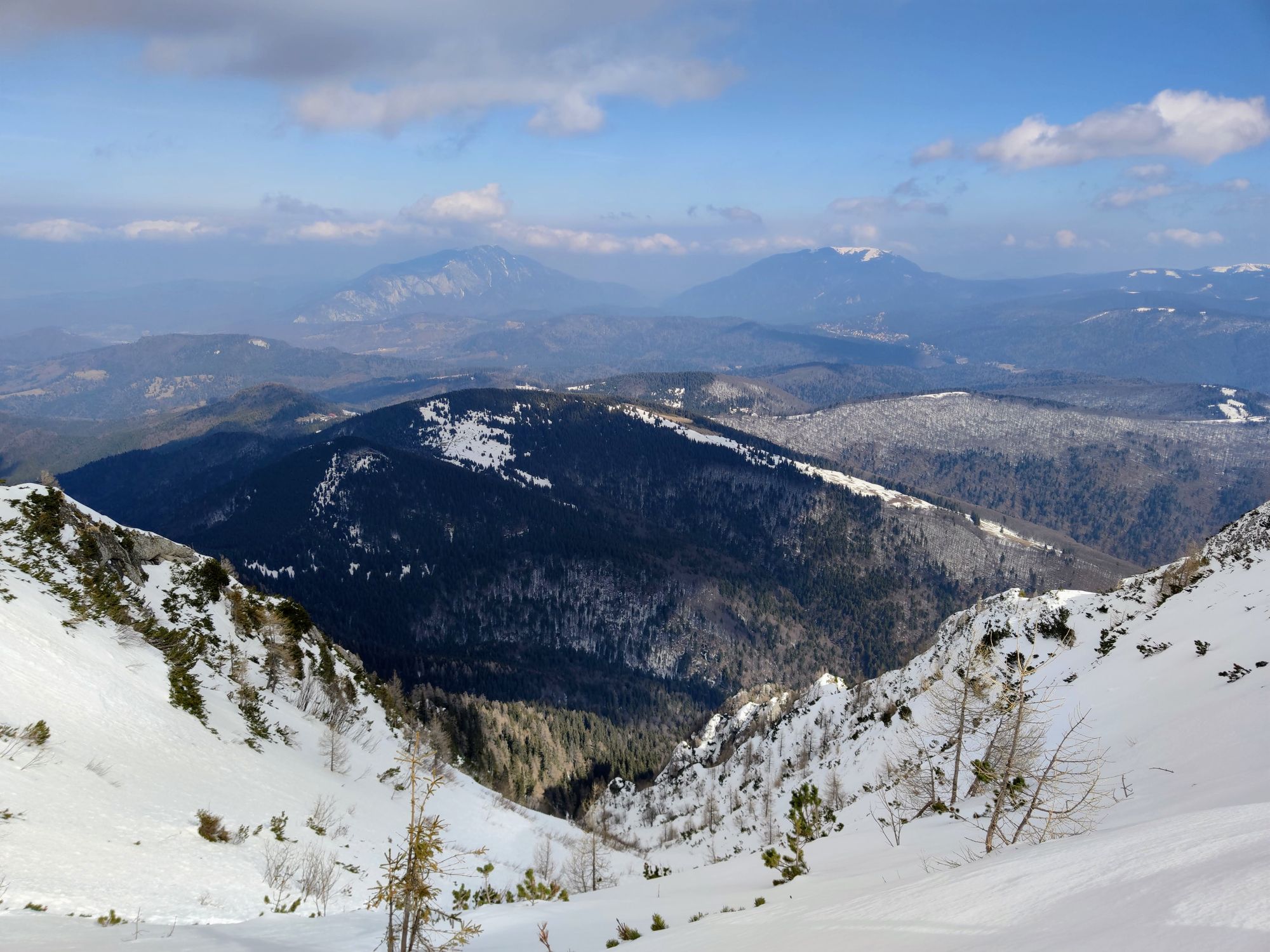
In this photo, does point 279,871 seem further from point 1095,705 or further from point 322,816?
point 1095,705

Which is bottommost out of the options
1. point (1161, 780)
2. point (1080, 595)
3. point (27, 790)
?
point (1080, 595)

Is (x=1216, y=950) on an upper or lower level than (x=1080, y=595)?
upper

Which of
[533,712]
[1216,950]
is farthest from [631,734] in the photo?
[1216,950]

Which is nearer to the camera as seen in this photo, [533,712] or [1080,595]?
[1080,595]

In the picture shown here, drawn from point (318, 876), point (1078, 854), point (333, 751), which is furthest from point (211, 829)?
point (1078, 854)

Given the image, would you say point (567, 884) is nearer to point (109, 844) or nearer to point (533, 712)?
point (109, 844)

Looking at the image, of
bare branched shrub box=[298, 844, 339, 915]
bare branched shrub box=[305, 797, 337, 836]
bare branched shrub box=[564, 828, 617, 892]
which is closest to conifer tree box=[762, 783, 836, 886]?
bare branched shrub box=[298, 844, 339, 915]

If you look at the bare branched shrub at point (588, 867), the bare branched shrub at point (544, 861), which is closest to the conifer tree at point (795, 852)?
the bare branched shrub at point (588, 867)

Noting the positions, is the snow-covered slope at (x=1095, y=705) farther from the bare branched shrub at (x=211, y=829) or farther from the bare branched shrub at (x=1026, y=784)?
the bare branched shrub at (x=211, y=829)
